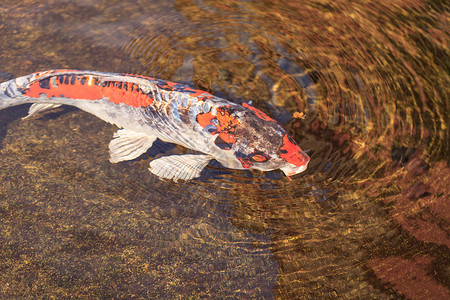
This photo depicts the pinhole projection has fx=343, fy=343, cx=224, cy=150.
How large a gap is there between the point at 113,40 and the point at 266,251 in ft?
12.8

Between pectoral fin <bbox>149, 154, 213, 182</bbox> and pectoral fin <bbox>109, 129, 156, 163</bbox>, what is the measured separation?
0.27 meters

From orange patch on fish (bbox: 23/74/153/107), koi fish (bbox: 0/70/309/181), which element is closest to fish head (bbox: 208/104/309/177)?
koi fish (bbox: 0/70/309/181)

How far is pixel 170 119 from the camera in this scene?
3.85 meters

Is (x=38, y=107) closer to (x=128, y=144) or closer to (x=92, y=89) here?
(x=92, y=89)

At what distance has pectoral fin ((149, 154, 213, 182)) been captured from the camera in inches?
147

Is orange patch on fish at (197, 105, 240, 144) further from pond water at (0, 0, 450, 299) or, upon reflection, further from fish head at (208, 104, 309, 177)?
pond water at (0, 0, 450, 299)

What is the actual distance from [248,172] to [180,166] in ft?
2.51

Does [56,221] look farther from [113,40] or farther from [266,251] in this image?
[113,40]

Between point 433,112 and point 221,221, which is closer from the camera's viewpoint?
point 221,221

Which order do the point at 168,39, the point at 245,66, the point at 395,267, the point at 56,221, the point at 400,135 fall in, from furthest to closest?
the point at 168,39, the point at 245,66, the point at 400,135, the point at 56,221, the point at 395,267

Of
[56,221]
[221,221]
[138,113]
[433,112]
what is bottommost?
[56,221]

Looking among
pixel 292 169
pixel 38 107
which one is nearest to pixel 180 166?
pixel 292 169

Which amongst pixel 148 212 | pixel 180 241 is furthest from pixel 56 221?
pixel 180 241

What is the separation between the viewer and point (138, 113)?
3.95m
